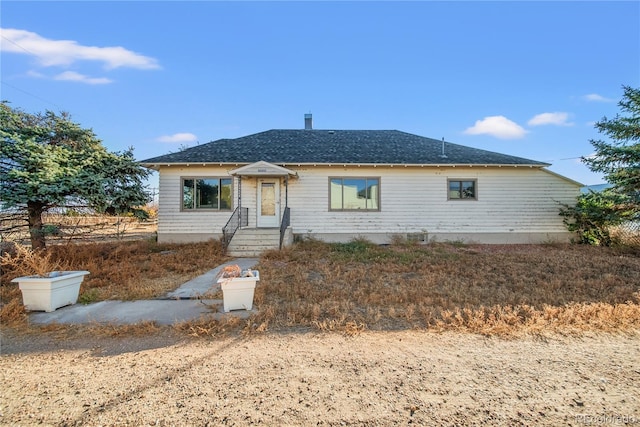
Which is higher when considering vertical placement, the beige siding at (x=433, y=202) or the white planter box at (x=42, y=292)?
the beige siding at (x=433, y=202)

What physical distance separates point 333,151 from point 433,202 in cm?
514

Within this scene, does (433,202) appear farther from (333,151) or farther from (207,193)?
(207,193)

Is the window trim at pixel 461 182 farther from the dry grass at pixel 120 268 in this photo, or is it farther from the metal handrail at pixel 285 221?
the dry grass at pixel 120 268

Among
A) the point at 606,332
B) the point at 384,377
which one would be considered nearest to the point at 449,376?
the point at 384,377

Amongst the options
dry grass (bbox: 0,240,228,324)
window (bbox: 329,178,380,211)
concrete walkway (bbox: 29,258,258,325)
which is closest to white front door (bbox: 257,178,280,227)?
dry grass (bbox: 0,240,228,324)

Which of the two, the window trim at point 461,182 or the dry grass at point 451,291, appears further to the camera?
the window trim at point 461,182

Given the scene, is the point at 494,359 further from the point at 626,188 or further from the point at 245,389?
the point at 626,188

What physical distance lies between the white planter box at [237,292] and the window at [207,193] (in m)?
8.45

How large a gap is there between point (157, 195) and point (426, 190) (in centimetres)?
1177

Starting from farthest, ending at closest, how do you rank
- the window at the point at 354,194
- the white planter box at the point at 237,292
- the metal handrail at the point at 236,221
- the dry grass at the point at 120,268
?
the window at the point at 354,194 → the metal handrail at the point at 236,221 → the dry grass at the point at 120,268 → the white planter box at the point at 237,292

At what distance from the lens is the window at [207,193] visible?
12.5 metres

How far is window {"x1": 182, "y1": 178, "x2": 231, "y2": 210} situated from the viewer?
12477 mm

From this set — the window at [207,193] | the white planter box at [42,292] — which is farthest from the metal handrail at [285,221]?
the white planter box at [42,292]

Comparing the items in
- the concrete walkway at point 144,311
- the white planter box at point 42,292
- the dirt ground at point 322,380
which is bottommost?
the concrete walkway at point 144,311
